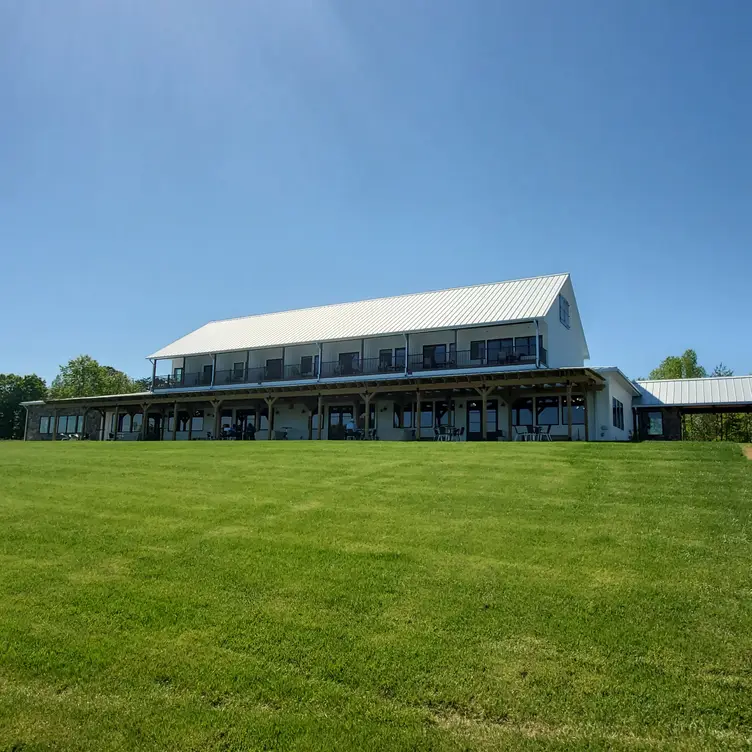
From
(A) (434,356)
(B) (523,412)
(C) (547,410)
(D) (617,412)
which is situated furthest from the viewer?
(A) (434,356)

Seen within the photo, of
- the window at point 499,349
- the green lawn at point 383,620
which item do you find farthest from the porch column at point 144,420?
the green lawn at point 383,620

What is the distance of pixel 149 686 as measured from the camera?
13.6 ft

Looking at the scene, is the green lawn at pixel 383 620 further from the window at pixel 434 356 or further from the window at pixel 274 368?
the window at pixel 274 368

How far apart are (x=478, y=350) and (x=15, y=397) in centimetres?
5000

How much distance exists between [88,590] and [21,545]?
6.84 ft

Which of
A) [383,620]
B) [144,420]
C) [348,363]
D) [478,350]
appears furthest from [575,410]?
[144,420]

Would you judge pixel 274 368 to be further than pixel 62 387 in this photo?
No

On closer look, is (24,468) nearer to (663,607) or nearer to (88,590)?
(88,590)

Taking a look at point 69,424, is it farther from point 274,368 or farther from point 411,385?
point 411,385

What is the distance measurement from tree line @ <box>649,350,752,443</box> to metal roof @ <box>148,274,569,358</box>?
996 centimetres

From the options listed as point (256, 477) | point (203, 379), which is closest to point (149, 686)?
point (256, 477)

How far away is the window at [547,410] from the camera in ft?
77.4

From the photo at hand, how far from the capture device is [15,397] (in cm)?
5684

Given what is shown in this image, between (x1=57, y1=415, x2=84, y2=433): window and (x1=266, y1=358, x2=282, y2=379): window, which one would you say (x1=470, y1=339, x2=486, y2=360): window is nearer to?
(x1=266, y1=358, x2=282, y2=379): window
